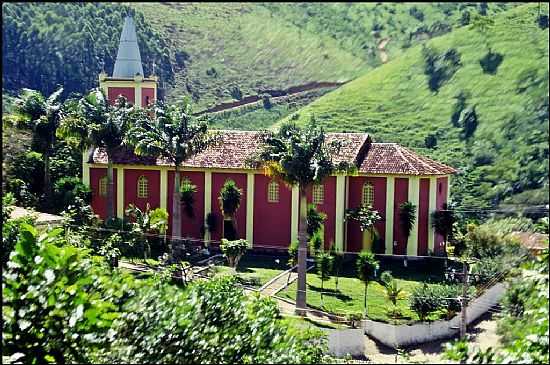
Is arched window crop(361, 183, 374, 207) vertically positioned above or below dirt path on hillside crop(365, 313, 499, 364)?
above

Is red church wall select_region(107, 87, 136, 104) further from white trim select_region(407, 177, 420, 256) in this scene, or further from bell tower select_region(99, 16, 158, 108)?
white trim select_region(407, 177, 420, 256)

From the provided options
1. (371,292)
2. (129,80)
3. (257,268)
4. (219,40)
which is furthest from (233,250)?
(219,40)

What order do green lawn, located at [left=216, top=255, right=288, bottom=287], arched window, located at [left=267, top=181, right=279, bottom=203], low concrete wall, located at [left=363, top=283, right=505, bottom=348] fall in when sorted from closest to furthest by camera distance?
1. low concrete wall, located at [left=363, top=283, right=505, bottom=348]
2. green lawn, located at [left=216, top=255, right=288, bottom=287]
3. arched window, located at [left=267, top=181, right=279, bottom=203]

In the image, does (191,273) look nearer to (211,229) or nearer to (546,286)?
(211,229)

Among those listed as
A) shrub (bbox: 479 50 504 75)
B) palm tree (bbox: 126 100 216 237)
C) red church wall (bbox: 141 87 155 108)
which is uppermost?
shrub (bbox: 479 50 504 75)

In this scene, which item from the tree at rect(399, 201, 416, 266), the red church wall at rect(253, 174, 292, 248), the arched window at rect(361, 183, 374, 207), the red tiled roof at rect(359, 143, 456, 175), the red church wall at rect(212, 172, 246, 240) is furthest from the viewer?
the red church wall at rect(212, 172, 246, 240)

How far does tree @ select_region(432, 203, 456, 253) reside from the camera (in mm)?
31281

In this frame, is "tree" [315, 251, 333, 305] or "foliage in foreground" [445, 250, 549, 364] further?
"tree" [315, 251, 333, 305]

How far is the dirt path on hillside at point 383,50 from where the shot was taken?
2869 inches

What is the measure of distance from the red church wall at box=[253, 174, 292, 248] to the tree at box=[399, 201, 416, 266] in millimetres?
3833

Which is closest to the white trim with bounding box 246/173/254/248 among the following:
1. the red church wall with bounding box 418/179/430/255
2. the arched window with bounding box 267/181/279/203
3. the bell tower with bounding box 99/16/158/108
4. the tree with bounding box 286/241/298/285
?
the arched window with bounding box 267/181/279/203

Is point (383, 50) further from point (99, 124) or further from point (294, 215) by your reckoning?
A: point (99, 124)

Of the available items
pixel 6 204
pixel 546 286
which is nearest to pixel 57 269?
pixel 546 286

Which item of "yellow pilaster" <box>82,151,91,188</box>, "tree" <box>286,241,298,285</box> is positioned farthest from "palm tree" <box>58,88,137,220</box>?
"tree" <box>286,241,298,285</box>
